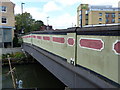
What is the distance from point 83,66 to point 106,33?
1.48m

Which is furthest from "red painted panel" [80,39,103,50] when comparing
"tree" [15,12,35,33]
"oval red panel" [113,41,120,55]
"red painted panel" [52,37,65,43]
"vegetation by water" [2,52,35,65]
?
"tree" [15,12,35,33]

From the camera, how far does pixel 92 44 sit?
4.00 m

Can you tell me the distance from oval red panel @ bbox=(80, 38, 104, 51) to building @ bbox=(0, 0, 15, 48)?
1074 inches

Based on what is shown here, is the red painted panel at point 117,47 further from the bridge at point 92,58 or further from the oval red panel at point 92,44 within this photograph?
the oval red panel at point 92,44

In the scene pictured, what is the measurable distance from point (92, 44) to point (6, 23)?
2847 centimetres

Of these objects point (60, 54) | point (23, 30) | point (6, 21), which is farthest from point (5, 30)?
point (60, 54)

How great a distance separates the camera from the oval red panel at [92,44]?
3.69 m

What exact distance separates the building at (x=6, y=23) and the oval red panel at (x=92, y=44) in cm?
2728

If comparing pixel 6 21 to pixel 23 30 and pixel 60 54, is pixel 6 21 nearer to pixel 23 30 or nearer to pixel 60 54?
pixel 23 30

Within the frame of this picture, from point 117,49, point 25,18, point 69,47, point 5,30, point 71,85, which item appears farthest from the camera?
point 25,18

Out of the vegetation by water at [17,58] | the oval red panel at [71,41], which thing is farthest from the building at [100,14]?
the oval red panel at [71,41]

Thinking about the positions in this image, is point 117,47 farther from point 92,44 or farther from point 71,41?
point 71,41

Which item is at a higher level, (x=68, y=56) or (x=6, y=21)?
(x=6, y=21)

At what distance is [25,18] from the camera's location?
44.2 m
